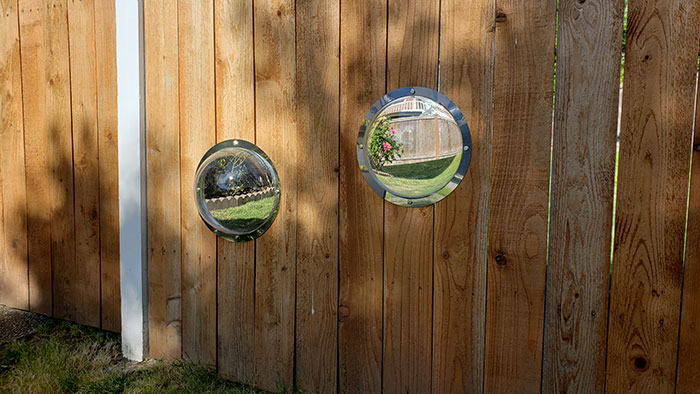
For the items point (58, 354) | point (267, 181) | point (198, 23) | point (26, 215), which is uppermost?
point (198, 23)

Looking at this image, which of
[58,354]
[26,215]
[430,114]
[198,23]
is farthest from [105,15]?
[430,114]

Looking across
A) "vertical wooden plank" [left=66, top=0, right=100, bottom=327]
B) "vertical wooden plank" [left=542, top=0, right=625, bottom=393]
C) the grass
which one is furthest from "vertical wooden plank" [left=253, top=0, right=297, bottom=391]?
"vertical wooden plank" [left=66, top=0, right=100, bottom=327]

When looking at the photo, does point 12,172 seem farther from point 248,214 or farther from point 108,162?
point 248,214

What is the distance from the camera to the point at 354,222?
1964 millimetres

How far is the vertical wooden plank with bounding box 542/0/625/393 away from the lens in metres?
1.57

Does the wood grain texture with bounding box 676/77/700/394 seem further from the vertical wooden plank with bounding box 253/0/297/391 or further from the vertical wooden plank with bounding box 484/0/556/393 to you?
the vertical wooden plank with bounding box 253/0/297/391

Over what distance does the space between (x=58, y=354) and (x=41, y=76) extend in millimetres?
1503

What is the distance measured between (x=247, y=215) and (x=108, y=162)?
106 cm

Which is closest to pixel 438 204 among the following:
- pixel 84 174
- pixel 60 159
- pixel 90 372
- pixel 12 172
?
pixel 90 372

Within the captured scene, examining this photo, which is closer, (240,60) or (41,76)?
(240,60)

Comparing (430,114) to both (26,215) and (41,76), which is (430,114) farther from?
(26,215)

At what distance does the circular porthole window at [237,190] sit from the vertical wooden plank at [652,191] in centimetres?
126

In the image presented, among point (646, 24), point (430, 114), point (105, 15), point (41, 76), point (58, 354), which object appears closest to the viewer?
point (646, 24)

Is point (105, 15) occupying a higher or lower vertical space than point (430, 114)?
higher
